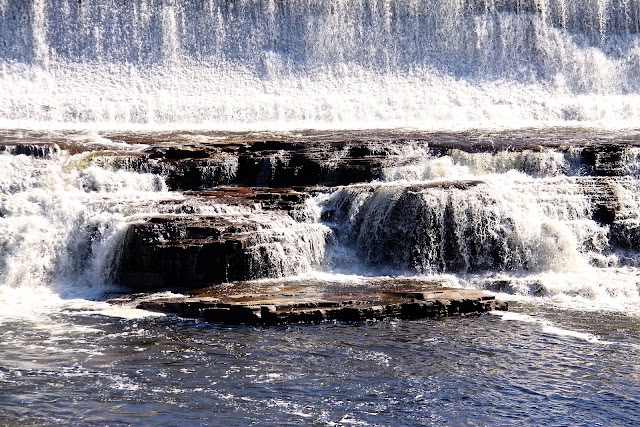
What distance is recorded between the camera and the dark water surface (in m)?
13.1

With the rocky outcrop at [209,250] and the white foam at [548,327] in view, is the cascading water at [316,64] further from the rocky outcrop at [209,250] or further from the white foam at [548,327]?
the white foam at [548,327]

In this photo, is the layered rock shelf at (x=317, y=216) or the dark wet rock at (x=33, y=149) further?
the dark wet rock at (x=33, y=149)

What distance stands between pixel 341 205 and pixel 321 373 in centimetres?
873

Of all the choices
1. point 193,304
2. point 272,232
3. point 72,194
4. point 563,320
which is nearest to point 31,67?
point 72,194

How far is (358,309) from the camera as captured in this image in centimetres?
1788

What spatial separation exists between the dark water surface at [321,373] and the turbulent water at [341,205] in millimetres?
49

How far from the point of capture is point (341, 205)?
75.9ft

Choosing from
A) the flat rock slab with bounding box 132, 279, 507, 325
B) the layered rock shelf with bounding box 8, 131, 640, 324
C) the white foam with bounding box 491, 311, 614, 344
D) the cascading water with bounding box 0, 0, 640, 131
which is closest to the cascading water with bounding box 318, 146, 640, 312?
the layered rock shelf with bounding box 8, 131, 640, 324

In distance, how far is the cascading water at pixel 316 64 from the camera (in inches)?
1398

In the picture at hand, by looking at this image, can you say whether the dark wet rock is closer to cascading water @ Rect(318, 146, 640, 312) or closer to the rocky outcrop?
the rocky outcrop

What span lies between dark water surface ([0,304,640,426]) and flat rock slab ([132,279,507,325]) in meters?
0.40

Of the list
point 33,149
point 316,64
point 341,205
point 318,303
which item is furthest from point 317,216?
point 316,64

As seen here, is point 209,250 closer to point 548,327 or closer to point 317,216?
point 317,216

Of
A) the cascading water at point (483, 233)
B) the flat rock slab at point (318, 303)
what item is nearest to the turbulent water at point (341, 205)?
the cascading water at point (483, 233)
